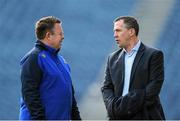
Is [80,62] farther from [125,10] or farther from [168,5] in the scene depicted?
[168,5]

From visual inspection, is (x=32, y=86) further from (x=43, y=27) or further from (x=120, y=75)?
(x=120, y=75)

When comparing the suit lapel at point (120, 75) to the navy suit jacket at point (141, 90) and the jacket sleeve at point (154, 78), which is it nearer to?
the navy suit jacket at point (141, 90)

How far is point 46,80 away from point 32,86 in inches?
4.2

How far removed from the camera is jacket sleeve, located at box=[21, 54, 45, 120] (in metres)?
3.44

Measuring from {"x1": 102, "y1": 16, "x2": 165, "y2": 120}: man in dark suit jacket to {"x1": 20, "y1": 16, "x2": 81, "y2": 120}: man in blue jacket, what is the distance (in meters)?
0.32

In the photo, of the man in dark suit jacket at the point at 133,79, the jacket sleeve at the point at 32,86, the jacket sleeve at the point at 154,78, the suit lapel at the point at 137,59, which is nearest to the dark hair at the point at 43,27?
the jacket sleeve at the point at 32,86

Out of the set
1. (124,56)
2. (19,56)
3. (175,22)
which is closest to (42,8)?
(19,56)

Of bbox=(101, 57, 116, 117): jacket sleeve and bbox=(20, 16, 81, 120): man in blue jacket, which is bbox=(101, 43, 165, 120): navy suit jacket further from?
bbox=(20, 16, 81, 120): man in blue jacket

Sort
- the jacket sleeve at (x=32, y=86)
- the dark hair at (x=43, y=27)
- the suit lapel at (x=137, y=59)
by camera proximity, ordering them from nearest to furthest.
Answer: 1. the jacket sleeve at (x=32, y=86)
2. the dark hair at (x=43, y=27)
3. the suit lapel at (x=137, y=59)

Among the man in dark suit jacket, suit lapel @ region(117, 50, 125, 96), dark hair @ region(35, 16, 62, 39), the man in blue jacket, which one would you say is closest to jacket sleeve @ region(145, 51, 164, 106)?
the man in dark suit jacket

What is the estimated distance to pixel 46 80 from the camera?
350 centimetres

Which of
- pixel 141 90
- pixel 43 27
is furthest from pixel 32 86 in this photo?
pixel 141 90

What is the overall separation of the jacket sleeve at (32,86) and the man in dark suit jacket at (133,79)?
541 mm

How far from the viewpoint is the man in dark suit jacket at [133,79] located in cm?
364
